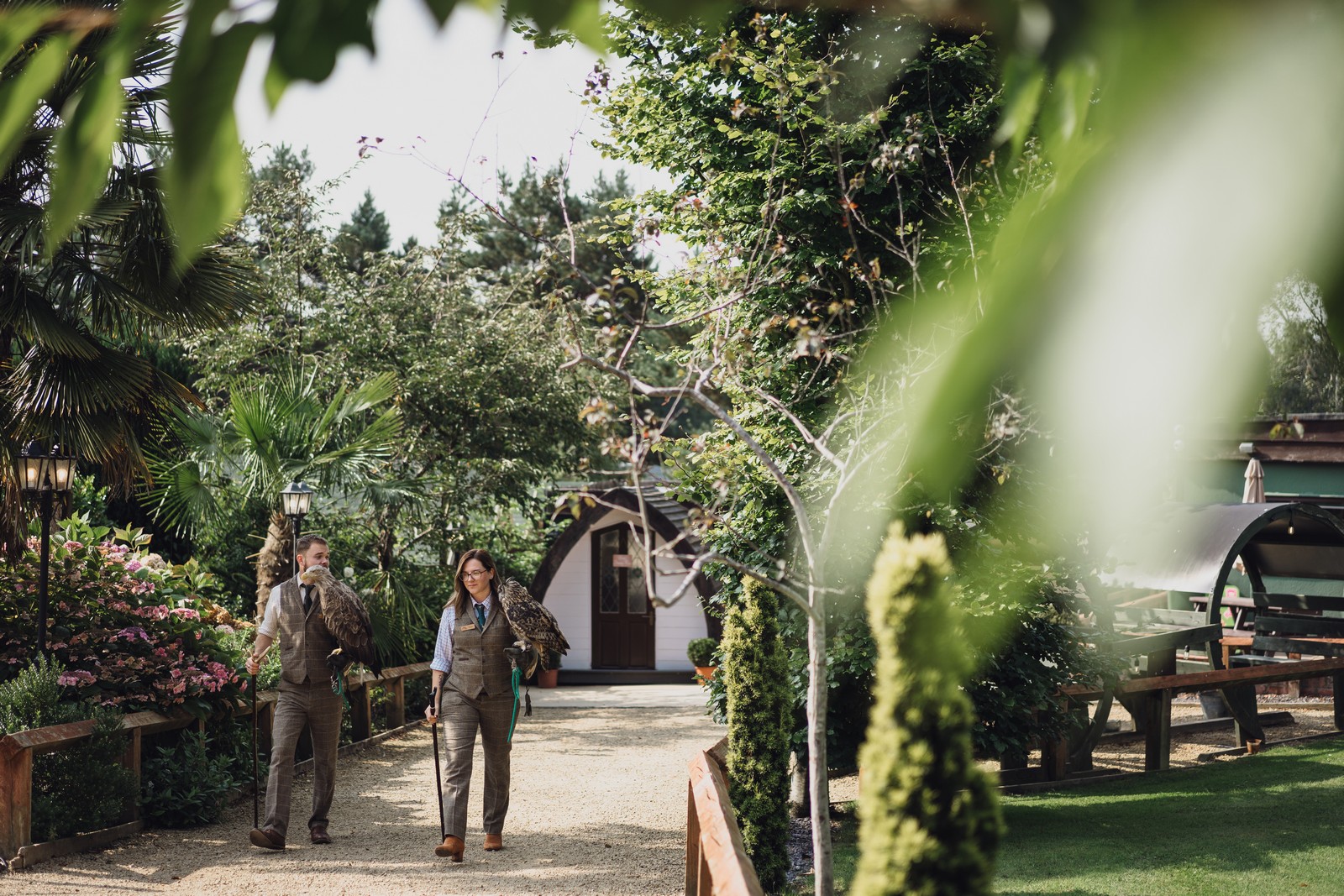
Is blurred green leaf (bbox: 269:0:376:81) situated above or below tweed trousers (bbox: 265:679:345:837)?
above

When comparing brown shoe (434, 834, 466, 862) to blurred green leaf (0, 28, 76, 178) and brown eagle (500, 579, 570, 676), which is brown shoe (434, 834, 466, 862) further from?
blurred green leaf (0, 28, 76, 178)

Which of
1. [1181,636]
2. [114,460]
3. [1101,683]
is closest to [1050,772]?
[1101,683]

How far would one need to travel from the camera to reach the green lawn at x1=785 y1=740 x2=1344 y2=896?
675 cm

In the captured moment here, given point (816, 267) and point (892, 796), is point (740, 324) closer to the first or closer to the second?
point (816, 267)

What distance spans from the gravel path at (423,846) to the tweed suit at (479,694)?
2.00 ft

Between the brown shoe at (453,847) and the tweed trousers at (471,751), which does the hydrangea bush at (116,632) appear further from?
the brown shoe at (453,847)

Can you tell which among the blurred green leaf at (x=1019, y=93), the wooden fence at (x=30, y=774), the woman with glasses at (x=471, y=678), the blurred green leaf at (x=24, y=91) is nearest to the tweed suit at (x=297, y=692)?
the woman with glasses at (x=471, y=678)

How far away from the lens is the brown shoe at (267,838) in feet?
25.2

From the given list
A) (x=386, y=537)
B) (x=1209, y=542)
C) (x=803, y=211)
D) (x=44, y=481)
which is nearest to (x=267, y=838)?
(x=44, y=481)

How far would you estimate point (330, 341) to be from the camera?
15.7 metres

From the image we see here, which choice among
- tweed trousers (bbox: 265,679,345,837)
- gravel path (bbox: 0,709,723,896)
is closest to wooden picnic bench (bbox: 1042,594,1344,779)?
gravel path (bbox: 0,709,723,896)

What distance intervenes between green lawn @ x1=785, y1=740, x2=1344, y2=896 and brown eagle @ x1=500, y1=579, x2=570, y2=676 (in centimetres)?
213

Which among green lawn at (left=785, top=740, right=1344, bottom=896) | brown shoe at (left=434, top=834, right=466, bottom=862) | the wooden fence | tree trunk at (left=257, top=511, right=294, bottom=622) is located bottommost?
green lawn at (left=785, top=740, right=1344, bottom=896)

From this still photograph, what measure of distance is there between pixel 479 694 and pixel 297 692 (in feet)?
4.01
